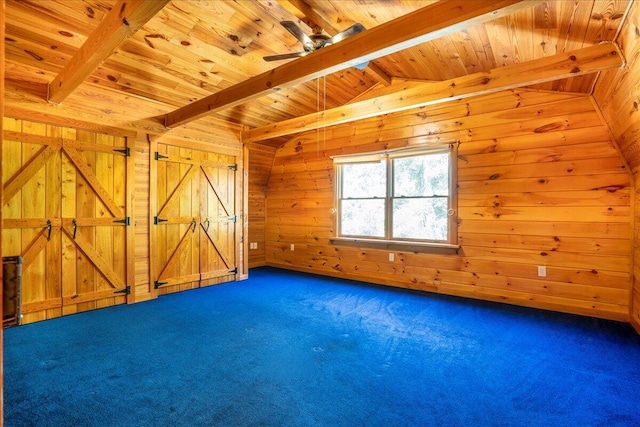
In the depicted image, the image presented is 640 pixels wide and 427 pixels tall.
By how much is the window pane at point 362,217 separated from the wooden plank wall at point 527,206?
0.35 m

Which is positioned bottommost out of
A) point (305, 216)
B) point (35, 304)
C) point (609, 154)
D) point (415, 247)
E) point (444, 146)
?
point (35, 304)

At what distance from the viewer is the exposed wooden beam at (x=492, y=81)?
8.12 ft

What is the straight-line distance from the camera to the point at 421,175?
4711mm

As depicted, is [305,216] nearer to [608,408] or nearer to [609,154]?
[609,154]

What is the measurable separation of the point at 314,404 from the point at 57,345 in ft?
7.64

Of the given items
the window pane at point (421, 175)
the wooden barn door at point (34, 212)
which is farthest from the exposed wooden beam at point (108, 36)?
the window pane at point (421, 175)

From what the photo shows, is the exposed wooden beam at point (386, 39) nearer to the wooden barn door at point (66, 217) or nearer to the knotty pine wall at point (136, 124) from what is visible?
the knotty pine wall at point (136, 124)

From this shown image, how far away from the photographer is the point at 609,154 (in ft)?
11.2

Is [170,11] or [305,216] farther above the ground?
[170,11]

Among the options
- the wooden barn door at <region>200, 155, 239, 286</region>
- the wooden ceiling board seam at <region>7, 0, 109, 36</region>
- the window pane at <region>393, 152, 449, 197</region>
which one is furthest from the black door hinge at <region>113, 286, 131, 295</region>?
the window pane at <region>393, 152, 449, 197</region>

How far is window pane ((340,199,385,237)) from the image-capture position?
5.16 metres

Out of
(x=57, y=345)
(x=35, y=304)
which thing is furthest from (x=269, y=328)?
(x=35, y=304)

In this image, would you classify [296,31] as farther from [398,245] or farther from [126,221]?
[398,245]

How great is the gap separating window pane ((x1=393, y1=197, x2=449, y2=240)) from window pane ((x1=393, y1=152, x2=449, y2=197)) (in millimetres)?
118
